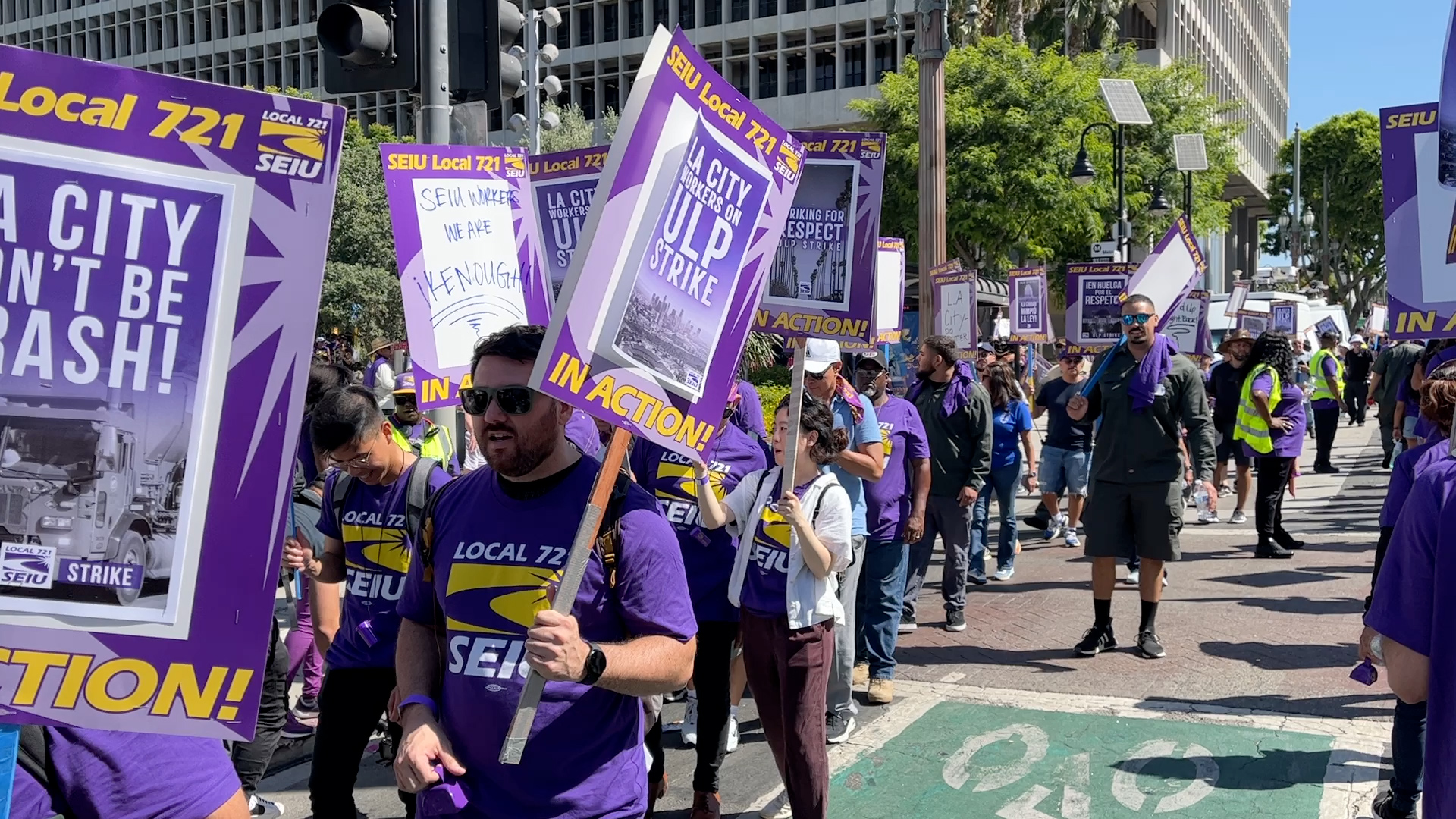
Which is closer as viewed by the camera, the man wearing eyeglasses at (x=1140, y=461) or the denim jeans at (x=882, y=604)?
the denim jeans at (x=882, y=604)

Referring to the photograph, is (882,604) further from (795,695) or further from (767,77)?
(767,77)

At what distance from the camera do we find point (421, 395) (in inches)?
201

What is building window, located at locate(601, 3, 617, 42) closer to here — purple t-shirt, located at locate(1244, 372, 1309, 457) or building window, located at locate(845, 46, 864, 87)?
building window, located at locate(845, 46, 864, 87)

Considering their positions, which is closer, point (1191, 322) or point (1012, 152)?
point (1191, 322)

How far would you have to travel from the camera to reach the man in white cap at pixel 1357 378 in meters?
24.1

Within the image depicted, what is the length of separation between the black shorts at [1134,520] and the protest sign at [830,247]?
2671mm

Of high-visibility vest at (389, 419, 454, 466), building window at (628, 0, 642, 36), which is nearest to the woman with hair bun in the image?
high-visibility vest at (389, 419, 454, 466)

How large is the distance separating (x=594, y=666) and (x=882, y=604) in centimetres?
413

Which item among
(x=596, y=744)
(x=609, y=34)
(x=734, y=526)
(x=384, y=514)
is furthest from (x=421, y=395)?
(x=609, y=34)

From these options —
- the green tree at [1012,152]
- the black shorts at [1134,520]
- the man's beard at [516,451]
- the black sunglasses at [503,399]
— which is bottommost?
the black shorts at [1134,520]

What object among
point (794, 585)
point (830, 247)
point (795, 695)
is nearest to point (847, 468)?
point (830, 247)

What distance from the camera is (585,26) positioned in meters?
57.3

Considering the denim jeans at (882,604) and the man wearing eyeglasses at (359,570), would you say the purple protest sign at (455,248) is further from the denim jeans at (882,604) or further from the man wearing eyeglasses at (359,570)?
the denim jeans at (882,604)

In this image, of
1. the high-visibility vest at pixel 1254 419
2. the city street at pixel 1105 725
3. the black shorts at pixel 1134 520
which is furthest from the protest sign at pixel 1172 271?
the black shorts at pixel 1134 520
